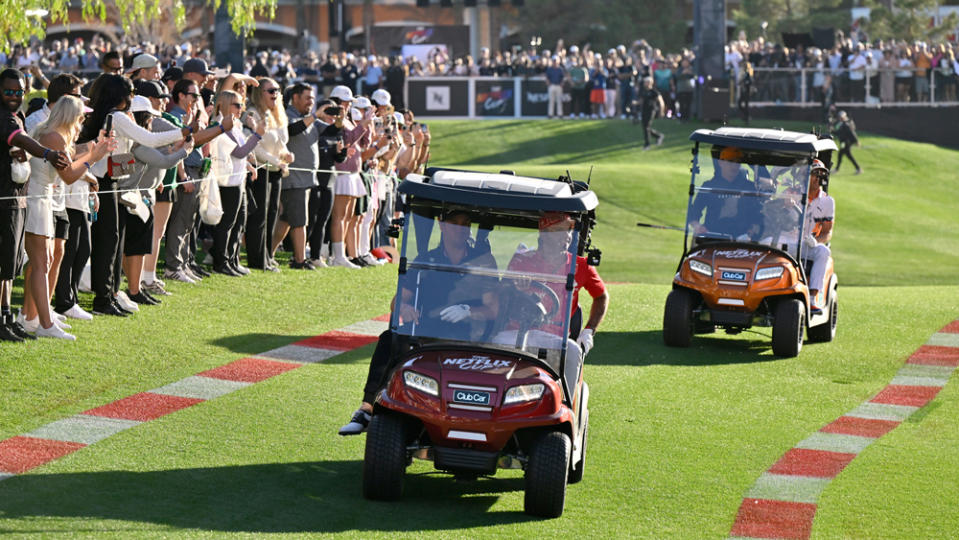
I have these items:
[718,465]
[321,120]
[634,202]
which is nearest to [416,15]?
[634,202]

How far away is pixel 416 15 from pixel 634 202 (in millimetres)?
48516

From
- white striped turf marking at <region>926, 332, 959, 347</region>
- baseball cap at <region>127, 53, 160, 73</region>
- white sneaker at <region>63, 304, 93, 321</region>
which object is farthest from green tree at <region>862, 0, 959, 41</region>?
white sneaker at <region>63, 304, 93, 321</region>

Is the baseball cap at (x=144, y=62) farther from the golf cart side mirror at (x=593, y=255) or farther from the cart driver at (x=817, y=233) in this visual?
the golf cart side mirror at (x=593, y=255)

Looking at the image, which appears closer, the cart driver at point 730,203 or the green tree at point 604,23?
the cart driver at point 730,203

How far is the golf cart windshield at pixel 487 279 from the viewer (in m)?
8.77

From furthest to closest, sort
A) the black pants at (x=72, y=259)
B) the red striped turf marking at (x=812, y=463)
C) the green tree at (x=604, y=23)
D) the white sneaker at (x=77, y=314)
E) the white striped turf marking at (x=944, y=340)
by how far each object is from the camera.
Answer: the green tree at (x=604, y=23) < the white striped turf marking at (x=944, y=340) < the white sneaker at (x=77, y=314) < the black pants at (x=72, y=259) < the red striped turf marking at (x=812, y=463)

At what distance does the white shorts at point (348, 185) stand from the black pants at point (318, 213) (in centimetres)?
17

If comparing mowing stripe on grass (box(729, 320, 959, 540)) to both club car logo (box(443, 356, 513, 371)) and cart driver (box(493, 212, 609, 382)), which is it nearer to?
cart driver (box(493, 212, 609, 382))

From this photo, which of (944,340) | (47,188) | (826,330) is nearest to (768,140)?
(826,330)

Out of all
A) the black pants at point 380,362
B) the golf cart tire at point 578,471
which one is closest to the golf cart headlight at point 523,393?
the golf cart tire at point 578,471

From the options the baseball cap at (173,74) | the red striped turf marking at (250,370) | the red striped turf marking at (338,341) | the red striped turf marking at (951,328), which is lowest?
the red striped turf marking at (951,328)

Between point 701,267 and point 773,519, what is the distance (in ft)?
20.3

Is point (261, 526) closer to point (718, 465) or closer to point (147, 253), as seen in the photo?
point (718, 465)

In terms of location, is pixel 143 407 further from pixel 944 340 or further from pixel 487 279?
pixel 944 340
